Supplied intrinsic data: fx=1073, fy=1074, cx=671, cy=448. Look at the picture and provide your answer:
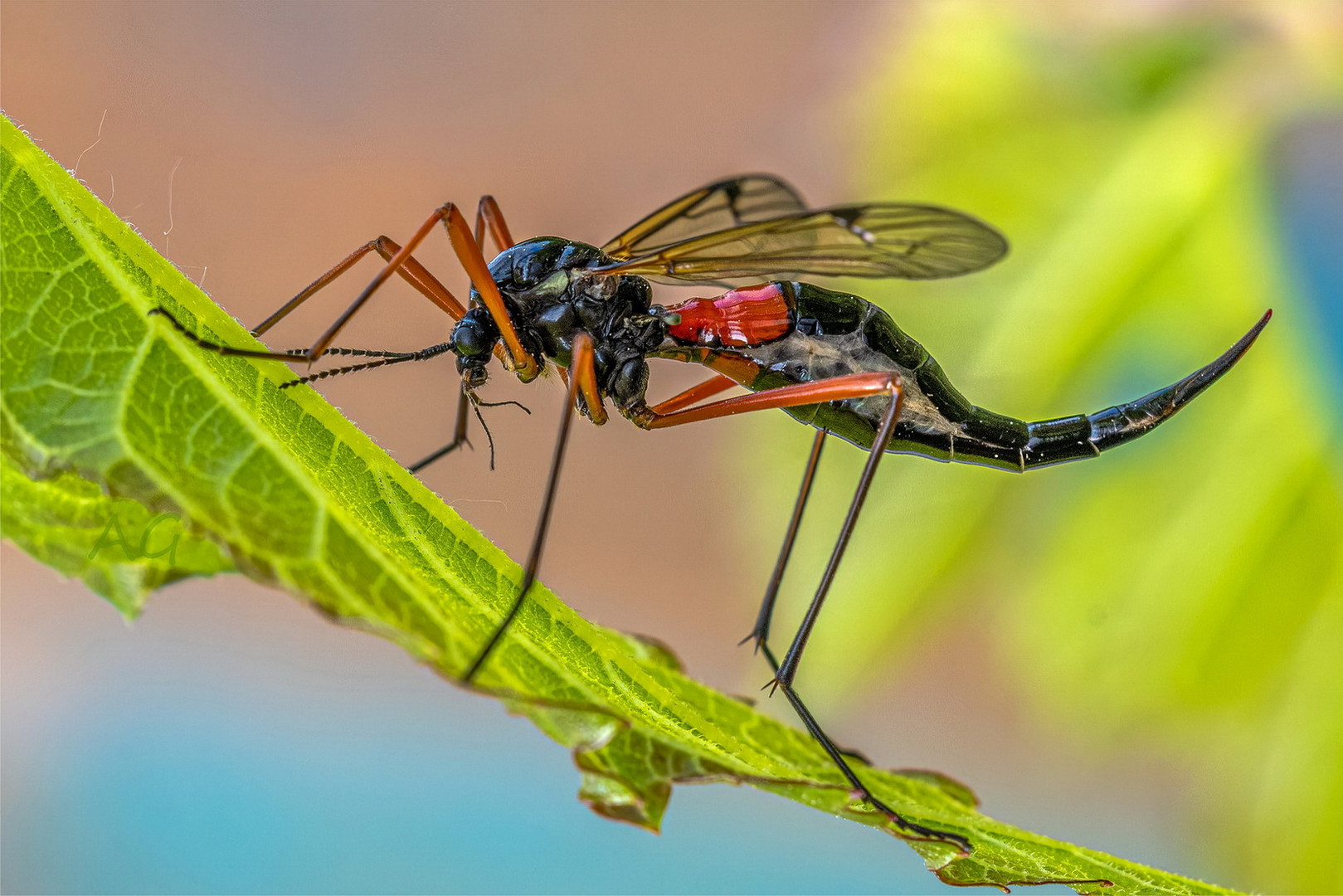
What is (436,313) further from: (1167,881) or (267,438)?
(1167,881)

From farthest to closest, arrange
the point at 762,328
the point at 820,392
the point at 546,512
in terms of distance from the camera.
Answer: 1. the point at 762,328
2. the point at 820,392
3. the point at 546,512

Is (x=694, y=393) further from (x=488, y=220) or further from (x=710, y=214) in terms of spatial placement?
(x=488, y=220)

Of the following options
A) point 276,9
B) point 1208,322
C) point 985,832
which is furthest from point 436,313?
point 276,9

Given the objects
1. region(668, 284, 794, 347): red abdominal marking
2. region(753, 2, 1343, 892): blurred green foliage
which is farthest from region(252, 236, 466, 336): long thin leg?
region(753, 2, 1343, 892): blurred green foliage

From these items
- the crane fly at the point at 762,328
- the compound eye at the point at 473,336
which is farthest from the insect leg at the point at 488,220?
the compound eye at the point at 473,336

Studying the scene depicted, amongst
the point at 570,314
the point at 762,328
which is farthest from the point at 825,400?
the point at 570,314

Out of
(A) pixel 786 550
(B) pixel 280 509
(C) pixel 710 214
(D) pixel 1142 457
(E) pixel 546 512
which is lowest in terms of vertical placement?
(B) pixel 280 509
